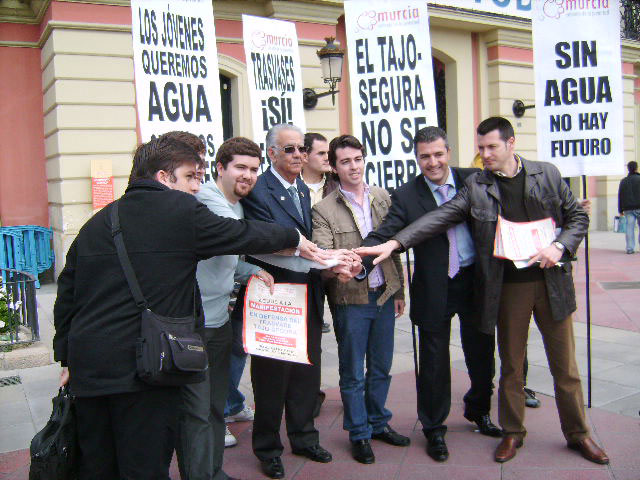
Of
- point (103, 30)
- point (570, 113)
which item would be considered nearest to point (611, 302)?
point (570, 113)

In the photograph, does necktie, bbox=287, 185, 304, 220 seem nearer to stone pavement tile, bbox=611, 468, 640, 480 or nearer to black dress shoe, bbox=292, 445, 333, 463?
black dress shoe, bbox=292, 445, 333, 463

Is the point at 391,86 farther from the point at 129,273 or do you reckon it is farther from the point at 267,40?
the point at 129,273

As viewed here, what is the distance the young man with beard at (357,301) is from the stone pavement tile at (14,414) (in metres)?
2.58

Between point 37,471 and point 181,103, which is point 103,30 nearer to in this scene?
point 181,103

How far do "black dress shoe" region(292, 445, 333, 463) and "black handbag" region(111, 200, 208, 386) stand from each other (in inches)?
66.8

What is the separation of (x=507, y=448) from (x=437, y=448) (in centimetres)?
42

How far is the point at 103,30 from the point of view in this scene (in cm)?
1034

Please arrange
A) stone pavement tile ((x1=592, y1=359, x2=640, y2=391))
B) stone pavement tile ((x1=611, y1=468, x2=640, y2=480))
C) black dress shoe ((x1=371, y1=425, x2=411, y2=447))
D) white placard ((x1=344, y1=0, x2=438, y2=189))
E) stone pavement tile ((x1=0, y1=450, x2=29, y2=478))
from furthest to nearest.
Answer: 1. white placard ((x1=344, y1=0, x2=438, y2=189))
2. stone pavement tile ((x1=592, y1=359, x2=640, y2=391))
3. black dress shoe ((x1=371, y1=425, x2=411, y2=447))
4. stone pavement tile ((x1=0, y1=450, x2=29, y2=478))
5. stone pavement tile ((x1=611, y1=468, x2=640, y2=480))

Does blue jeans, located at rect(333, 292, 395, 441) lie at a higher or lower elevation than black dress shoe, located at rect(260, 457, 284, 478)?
higher

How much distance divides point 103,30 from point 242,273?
823cm

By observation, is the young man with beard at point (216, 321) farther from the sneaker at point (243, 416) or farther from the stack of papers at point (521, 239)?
the stack of papers at point (521, 239)

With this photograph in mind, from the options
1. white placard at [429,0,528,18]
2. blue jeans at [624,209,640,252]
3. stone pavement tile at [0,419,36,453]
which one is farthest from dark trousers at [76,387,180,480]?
white placard at [429,0,528,18]

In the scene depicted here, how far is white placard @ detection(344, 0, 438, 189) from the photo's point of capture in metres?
5.57

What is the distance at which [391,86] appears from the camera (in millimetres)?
5629
